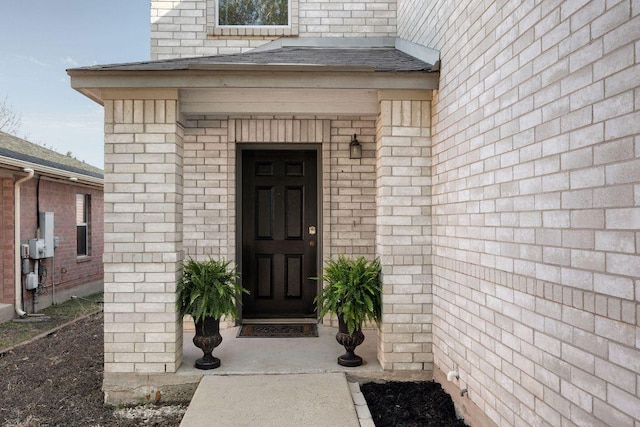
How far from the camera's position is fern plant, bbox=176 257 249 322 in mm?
3873

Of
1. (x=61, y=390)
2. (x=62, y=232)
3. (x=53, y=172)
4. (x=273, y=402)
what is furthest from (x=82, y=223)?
→ (x=273, y=402)

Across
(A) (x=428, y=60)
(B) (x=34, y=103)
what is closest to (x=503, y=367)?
(A) (x=428, y=60)

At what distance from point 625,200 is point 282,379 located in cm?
284

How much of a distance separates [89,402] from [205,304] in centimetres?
125

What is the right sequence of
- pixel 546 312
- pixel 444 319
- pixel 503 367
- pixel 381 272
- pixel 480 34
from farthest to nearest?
pixel 381 272
pixel 444 319
pixel 480 34
pixel 503 367
pixel 546 312

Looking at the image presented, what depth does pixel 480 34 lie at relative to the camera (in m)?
2.98

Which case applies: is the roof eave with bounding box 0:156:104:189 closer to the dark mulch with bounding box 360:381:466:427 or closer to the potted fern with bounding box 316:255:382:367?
the potted fern with bounding box 316:255:382:367

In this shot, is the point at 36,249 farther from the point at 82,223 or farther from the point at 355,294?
the point at 355,294

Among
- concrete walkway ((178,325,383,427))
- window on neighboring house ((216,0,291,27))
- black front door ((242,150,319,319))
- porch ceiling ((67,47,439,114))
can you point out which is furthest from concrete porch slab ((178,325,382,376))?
window on neighboring house ((216,0,291,27))

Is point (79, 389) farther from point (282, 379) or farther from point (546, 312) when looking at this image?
point (546, 312)

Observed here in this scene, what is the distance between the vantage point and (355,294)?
12.7 feet

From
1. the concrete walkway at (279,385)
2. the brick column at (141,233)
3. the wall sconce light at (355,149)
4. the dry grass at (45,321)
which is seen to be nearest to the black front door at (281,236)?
the wall sconce light at (355,149)

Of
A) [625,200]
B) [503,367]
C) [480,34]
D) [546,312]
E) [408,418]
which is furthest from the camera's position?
[408,418]

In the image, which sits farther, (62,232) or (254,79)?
(62,232)
